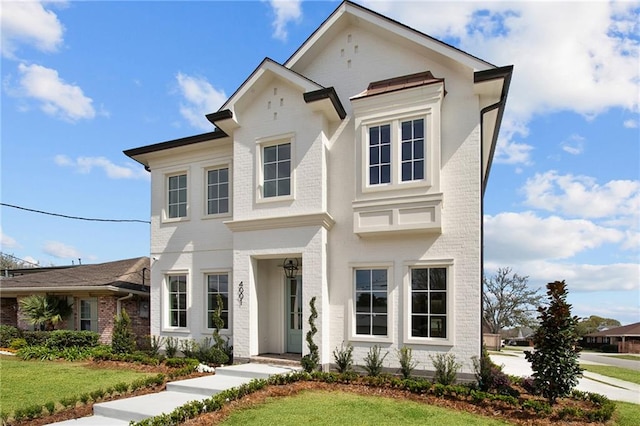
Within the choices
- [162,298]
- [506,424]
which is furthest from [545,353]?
[162,298]

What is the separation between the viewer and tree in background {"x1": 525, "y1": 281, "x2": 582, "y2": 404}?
7.94 meters

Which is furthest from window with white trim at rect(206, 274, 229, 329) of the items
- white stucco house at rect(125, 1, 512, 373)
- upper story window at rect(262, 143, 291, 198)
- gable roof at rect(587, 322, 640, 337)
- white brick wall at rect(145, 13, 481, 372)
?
gable roof at rect(587, 322, 640, 337)

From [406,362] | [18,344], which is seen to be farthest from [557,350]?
[18,344]

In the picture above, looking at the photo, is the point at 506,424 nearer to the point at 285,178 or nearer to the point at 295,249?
the point at 295,249

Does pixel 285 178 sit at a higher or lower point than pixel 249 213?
higher

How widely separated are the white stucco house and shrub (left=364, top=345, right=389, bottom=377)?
164 millimetres

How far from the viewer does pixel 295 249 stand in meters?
11.0

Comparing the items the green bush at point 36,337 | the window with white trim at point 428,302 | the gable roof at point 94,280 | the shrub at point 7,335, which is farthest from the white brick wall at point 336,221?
the shrub at point 7,335

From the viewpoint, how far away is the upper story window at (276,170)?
11.6 m

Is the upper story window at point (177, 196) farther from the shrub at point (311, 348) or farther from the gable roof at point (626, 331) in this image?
the gable roof at point (626, 331)

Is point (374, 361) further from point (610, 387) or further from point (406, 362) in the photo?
point (610, 387)

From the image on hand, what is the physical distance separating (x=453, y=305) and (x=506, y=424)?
2.94m

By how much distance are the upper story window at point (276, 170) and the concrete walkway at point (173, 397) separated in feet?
14.7

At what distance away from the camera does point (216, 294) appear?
43.0ft
